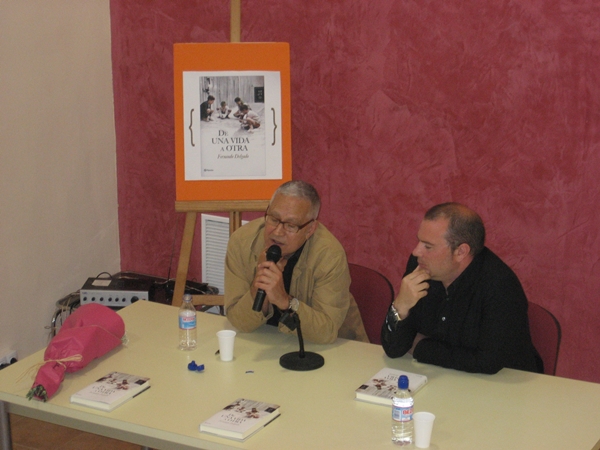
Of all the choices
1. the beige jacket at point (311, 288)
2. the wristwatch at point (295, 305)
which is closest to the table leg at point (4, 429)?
the beige jacket at point (311, 288)

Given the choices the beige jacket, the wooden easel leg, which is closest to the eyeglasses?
the beige jacket

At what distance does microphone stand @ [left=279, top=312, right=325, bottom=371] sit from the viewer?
2.59 m

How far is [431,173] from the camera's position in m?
4.11

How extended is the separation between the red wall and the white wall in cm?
36

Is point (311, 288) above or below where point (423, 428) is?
above

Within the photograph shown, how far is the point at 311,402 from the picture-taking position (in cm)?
233

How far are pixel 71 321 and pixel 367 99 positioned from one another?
2.16 meters

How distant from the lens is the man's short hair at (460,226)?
2654mm

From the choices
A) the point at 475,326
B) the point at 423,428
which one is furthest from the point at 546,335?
the point at 423,428

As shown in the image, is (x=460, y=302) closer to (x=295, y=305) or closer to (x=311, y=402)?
(x=295, y=305)

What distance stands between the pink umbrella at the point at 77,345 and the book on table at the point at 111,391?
3.8 inches

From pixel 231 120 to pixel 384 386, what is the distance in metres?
1.96

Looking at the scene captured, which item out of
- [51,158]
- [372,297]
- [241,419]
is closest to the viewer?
[241,419]

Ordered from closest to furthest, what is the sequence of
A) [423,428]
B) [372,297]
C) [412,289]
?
1. [423,428]
2. [412,289]
3. [372,297]
